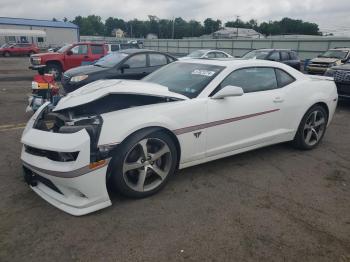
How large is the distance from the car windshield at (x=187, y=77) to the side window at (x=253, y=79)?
20cm

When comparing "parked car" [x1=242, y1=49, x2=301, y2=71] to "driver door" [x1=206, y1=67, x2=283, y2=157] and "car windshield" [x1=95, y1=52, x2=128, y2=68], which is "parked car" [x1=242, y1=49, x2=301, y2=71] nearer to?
"car windshield" [x1=95, y1=52, x2=128, y2=68]

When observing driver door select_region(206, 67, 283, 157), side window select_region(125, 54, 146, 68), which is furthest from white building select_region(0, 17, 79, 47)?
driver door select_region(206, 67, 283, 157)

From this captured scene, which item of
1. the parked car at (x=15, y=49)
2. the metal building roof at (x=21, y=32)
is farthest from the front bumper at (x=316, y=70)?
the metal building roof at (x=21, y=32)

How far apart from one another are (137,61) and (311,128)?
5616 millimetres

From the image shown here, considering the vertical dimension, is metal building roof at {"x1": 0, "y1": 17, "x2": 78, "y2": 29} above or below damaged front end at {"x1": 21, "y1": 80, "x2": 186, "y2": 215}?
above

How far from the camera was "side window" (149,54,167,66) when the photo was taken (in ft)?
30.3

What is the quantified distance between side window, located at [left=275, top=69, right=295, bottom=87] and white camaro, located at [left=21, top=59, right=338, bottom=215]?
0.06 ft

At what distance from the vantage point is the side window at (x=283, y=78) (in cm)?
457

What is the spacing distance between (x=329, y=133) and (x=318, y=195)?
2969 mm

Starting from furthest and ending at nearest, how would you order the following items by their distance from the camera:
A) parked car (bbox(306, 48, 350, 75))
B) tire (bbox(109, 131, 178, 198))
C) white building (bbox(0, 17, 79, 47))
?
white building (bbox(0, 17, 79, 47)) → parked car (bbox(306, 48, 350, 75)) → tire (bbox(109, 131, 178, 198))

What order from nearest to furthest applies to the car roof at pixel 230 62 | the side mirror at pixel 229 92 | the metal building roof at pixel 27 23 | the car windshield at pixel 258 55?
the side mirror at pixel 229 92 → the car roof at pixel 230 62 → the car windshield at pixel 258 55 → the metal building roof at pixel 27 23

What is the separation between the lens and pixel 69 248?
254cm

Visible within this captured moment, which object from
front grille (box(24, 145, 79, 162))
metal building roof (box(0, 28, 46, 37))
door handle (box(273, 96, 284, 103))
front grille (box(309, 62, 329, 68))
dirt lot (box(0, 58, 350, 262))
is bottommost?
dirt lot (box(0, 58, 350, 262))

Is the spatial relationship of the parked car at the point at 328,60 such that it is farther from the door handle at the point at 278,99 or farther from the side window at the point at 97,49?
the door handle at the point at 278,99
